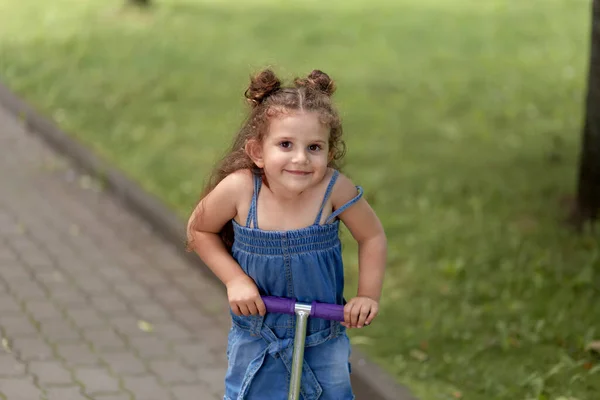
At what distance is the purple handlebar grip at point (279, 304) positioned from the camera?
341 centimetres

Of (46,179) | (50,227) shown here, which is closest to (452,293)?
(50,227)

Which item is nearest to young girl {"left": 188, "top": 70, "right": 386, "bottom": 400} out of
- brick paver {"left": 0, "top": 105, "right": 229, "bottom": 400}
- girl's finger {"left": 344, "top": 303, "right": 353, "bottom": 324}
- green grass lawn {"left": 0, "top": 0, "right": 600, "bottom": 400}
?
girl's finger {"left": 344, "top": 303, "right": 353, "bottom": 324}

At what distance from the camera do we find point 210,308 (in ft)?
21.4

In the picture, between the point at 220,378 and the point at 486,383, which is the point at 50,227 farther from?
the point at 486,383

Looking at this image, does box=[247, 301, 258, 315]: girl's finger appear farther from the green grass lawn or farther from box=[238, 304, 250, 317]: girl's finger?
the green grass lawn

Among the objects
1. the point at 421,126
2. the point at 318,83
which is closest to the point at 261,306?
the point at 318,83

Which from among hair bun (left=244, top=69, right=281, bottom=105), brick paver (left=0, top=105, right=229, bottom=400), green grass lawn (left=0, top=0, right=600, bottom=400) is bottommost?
brick paver (left=0, top=105, right=229, bottom=400)

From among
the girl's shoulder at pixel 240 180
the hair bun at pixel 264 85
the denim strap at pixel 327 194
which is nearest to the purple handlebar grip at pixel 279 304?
the denim strap at pixel 327 194

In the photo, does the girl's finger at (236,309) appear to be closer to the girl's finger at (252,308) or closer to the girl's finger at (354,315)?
the girl's finger at (252,308)

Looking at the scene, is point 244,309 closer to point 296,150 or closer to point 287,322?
point 287,322

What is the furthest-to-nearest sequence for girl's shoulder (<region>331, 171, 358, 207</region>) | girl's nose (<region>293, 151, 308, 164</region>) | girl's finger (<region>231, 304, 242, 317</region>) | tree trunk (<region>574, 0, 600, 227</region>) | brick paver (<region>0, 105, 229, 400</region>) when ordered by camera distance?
tree trunk (<region>574, 0, 600, 227</region>) → brick paver (<region>0, 105, 229, 400</region>) → girl's shoulder (<region>331, 171, 358, 207</region>) → girl's finger (<region>231, 304, 242, 317</region>) → girl's nose (<region>293, 151, 308, 164</region>)

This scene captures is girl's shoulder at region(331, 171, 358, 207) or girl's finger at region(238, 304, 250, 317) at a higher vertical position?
girl's shoulder at region(331, 171, 358, 207)

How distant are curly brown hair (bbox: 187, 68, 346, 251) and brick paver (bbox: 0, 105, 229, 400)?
6.01ft

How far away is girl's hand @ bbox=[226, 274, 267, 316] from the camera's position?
11.2ft
